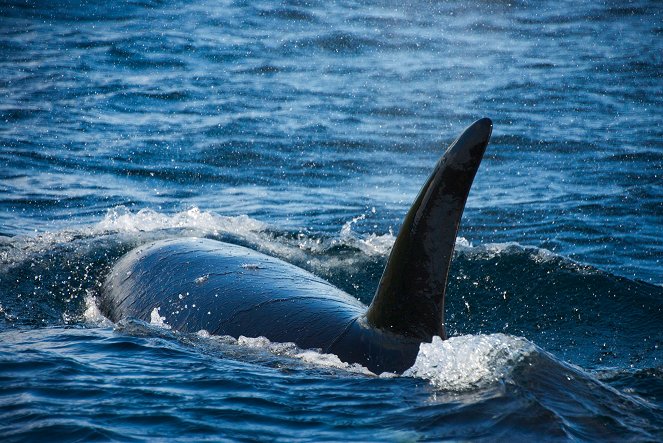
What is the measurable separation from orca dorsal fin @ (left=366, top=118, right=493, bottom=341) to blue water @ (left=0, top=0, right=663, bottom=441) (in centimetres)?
28

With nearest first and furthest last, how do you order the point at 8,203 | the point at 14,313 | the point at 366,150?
the point at 14,313 → the point at 8,203 → the point at 366,150

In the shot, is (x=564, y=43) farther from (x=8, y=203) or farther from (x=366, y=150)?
(x=8, y=203)

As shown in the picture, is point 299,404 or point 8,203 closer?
point 299,404

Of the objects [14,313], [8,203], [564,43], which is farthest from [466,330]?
[564,43]

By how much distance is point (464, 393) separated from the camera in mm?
5051

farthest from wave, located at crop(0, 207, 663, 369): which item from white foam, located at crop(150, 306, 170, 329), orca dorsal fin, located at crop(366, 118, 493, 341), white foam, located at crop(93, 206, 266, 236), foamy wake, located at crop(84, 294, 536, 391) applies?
orca dorsal fin, located at crop(366, 118, 493, 341)

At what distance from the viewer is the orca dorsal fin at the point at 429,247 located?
5254mm

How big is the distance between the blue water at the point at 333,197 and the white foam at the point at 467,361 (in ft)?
0.05

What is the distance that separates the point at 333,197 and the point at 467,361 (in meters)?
9.22

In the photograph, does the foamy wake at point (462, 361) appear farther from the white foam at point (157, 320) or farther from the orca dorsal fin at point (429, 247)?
the white foam at point (157, 320)

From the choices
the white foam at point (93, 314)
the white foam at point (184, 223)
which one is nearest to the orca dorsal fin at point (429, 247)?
the white foam at point (93, 314)

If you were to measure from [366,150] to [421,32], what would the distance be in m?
10.8

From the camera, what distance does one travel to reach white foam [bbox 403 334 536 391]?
17.0ft

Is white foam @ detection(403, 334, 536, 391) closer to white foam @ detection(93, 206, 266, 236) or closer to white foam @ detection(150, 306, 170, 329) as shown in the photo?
white foam @ detection(150, 306, 170, 329)
